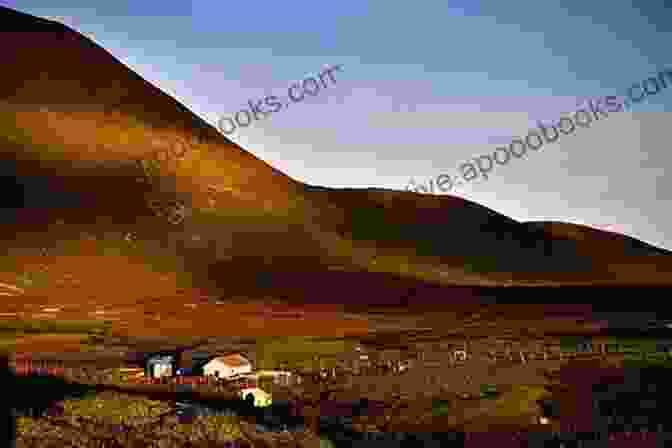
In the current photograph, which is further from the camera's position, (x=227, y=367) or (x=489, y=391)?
(x=227, y=367)

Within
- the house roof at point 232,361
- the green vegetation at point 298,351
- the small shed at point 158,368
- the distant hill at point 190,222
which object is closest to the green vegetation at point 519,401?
the green vegetation at point 298,351

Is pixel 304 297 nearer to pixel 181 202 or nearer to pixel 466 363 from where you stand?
pixel 181 202

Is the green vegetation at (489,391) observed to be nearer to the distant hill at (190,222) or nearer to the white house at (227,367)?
the white house at (227,367)

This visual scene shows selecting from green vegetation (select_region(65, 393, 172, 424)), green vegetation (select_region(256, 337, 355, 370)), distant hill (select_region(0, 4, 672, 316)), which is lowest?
green vegetation (select_region(256, 337, 355, 370))

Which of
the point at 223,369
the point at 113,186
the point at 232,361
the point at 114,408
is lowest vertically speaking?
the point at 223,369

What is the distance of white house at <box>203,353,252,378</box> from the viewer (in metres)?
37.2

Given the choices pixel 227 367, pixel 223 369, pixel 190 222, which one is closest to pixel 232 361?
pixel 227 367

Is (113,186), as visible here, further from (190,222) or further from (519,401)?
(519,401)

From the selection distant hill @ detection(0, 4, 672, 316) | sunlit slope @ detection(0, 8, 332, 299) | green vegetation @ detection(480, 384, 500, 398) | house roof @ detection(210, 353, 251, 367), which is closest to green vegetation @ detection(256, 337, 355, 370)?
house roof @ detection(210, 353, 251, 367)

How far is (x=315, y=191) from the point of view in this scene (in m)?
152

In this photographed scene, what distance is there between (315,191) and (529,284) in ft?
168

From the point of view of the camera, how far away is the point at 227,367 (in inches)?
1478

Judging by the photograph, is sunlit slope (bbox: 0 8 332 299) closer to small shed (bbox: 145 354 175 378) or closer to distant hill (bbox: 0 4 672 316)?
distant hill (bbox: 0 4 672 316)

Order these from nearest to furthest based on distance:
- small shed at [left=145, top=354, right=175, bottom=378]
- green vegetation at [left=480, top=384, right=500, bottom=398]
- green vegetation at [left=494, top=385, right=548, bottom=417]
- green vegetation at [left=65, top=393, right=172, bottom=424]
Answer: green vegetation at [left=65, top=393, right=172, bottom=424], green vegetation at [left=494, top=385, right=548, bottom=417], green vegetation at [left=480, top=384, right=500, bottom=398], small shed at [left=145, top=354, right=175, bottom=378]
